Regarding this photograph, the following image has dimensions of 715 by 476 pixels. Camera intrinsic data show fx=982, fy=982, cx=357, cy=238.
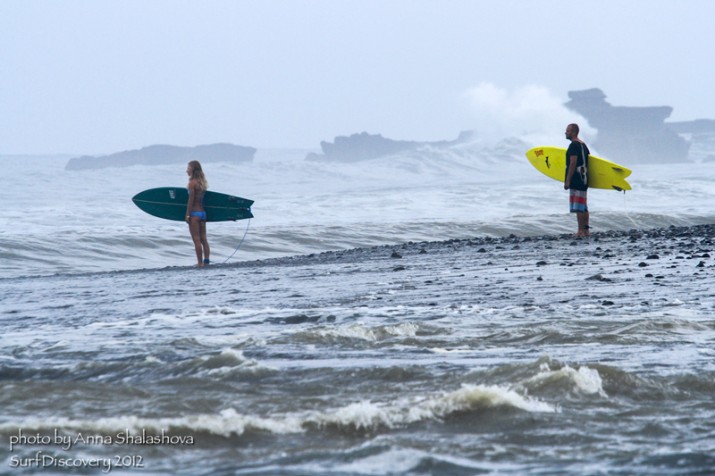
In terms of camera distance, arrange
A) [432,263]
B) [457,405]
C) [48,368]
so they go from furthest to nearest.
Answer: [432,263]
[48,368]
[457,405]

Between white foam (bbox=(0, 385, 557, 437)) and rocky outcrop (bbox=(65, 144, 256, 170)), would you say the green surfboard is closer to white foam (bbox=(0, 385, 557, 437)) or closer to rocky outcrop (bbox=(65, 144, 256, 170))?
white foam (bbox=(0, 385, 557, 437))

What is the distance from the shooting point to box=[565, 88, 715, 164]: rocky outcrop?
558ft

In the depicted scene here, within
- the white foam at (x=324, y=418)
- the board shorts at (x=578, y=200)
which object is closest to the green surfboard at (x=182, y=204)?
the board shorts at (x=578, y=200)

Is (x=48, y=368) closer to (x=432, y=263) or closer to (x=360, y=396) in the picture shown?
(x=360, y=396)

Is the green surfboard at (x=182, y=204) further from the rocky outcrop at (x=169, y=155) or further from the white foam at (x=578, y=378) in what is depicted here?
the rocky outcrop at (x=169, y=155)

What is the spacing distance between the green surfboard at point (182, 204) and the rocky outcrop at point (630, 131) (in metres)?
156

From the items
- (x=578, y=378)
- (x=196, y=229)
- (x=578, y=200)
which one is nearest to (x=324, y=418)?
(x=578, y=378)

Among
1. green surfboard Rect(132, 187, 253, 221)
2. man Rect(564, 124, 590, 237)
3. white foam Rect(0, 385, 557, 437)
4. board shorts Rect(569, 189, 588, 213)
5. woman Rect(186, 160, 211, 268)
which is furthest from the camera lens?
green surfboard Rect(132, 187, 253, 221)

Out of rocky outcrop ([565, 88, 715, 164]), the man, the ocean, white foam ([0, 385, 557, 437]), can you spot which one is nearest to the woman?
the ocean

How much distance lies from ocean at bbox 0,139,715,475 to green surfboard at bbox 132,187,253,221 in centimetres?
238

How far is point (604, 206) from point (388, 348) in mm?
28520

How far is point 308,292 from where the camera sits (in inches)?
413

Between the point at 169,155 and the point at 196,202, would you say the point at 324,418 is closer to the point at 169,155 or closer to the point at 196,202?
the point at 196,202

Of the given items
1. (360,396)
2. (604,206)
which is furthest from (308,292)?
(604,206)
